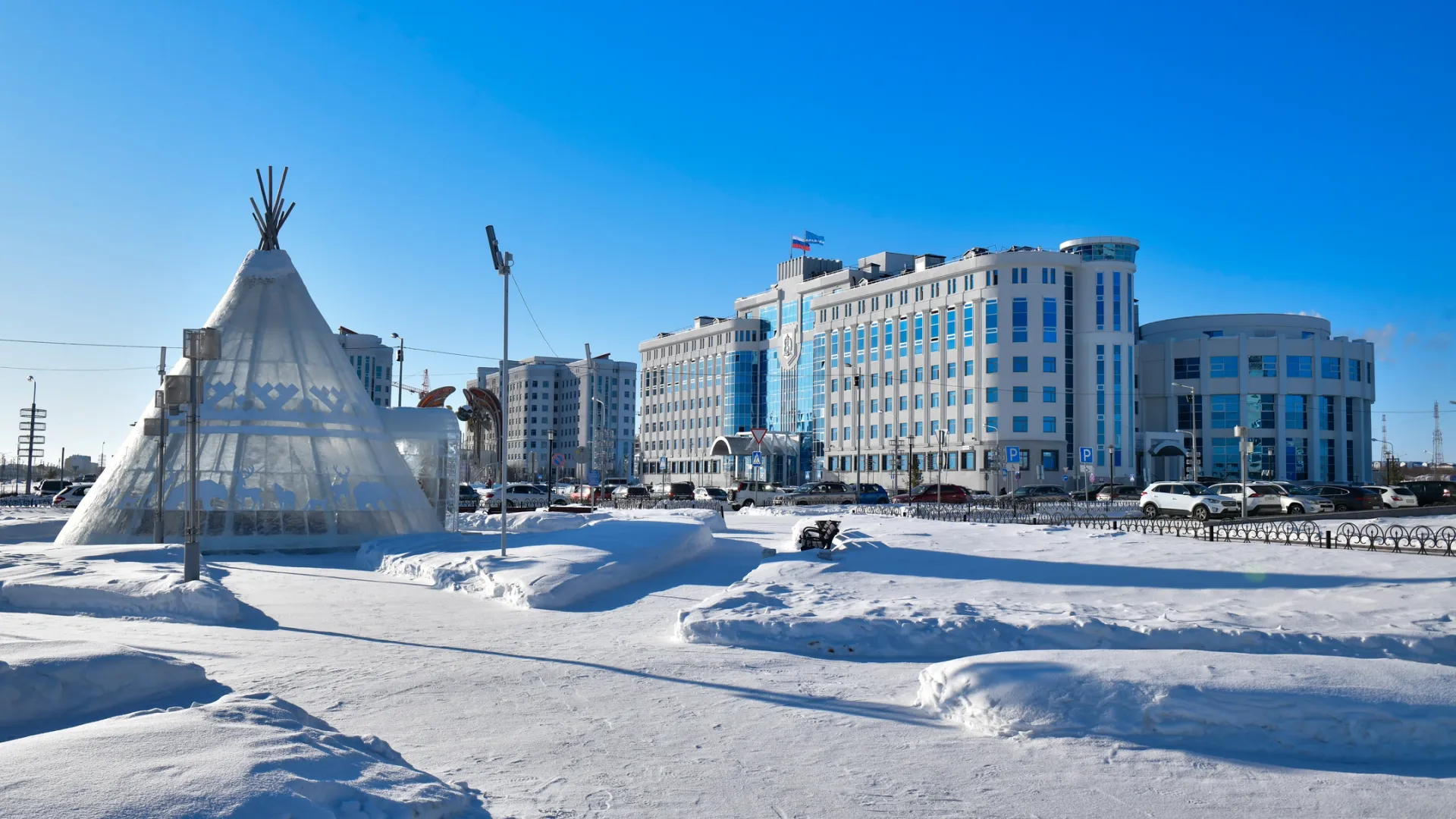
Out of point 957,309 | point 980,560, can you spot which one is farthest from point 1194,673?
point 957,309

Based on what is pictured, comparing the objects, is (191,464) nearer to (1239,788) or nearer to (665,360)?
(1239,788)

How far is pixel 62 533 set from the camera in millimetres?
23844

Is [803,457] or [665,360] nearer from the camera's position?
[803,457]

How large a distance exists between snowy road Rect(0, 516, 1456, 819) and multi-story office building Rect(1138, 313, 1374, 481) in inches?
3131

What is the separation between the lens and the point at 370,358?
135 meters

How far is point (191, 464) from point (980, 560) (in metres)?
14.9

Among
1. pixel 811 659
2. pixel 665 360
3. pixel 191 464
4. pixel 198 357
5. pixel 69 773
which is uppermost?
pixel 665 360

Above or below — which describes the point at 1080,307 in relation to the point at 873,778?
above

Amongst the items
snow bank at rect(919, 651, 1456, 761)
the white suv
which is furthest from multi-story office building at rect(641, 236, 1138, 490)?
snow bank at rect(919, 651, 1456, 761)

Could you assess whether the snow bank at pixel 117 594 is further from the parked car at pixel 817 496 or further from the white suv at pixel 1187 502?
the parked car at pixel 817 496

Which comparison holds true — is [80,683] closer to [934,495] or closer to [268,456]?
[268,456]

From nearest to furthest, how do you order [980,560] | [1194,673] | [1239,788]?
1. [1239,788]
2. [1194,673]
3. [980,560]

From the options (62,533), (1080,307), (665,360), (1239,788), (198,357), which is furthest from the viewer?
(665,360)

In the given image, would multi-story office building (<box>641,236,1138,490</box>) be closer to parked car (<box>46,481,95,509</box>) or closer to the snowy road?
parked car (<box>46,481,95,509</box>)
